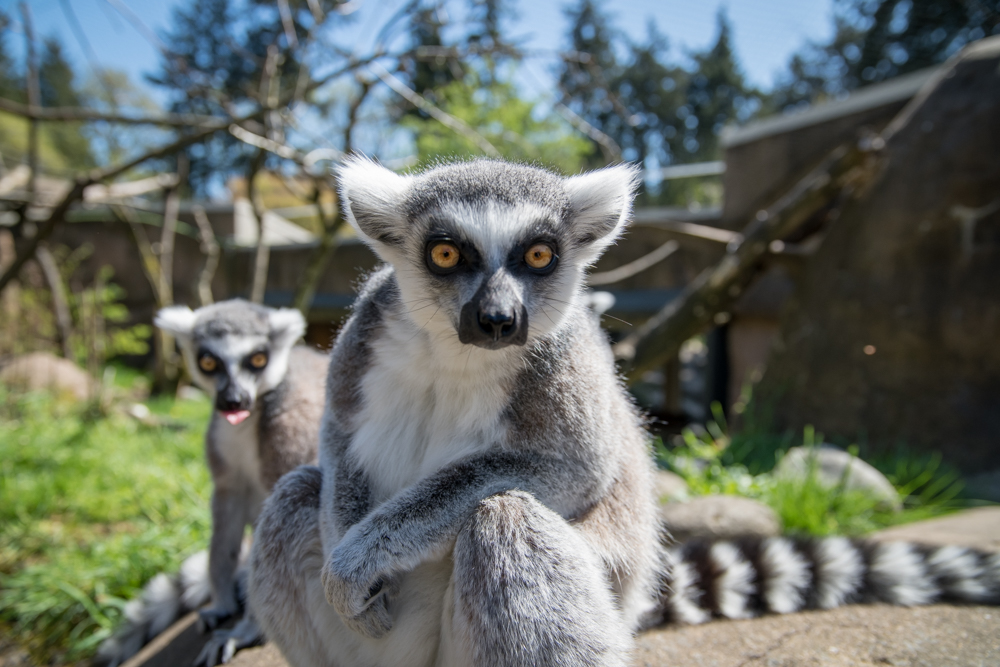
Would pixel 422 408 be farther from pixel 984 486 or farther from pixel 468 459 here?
pixel 984 486

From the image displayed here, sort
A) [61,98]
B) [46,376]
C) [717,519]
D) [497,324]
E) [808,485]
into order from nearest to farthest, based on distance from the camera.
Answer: [497,324], [717,519], [808,485], [46,376], [61,98]

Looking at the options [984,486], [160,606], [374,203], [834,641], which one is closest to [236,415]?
[160,606]

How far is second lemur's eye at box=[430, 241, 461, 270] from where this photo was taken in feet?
6.64

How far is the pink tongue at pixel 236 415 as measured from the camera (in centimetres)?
315

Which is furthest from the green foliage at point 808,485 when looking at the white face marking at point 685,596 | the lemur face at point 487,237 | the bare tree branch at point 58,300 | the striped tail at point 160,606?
the bare tree branch at point 58,300

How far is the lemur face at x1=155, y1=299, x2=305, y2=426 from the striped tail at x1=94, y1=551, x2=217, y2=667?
3.19 feet

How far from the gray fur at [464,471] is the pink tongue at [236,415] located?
3.15 feet

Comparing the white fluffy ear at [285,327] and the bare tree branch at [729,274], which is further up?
the bare tree branch at [729,274]

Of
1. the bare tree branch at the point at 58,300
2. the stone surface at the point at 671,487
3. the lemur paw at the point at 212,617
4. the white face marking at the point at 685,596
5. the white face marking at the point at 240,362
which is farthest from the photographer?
the bare tree branch at the point at 58,300

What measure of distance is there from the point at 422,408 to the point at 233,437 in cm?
180

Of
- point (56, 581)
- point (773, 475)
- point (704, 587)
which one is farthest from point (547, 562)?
point (773, 475)

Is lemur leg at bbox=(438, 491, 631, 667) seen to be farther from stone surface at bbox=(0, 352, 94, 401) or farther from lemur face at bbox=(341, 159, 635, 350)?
stone surface at bbox=(0, 352, 94, 401)

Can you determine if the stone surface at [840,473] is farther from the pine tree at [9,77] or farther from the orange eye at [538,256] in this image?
the pine tree at [9,77]

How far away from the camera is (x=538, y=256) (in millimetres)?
2078
